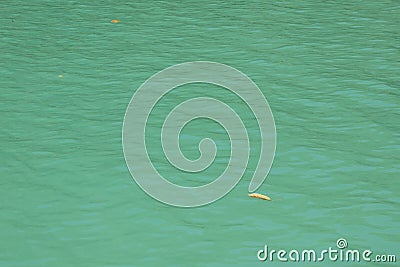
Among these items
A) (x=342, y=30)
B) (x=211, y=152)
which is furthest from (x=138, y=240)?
(x=342, y=30)

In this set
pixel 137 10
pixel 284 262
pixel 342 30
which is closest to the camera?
pixel 284 262

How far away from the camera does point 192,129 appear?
5.23m

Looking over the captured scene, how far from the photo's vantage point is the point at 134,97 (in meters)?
5.70

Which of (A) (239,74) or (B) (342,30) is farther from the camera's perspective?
(B) (342,30)

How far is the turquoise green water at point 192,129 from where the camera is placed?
402 centimetres

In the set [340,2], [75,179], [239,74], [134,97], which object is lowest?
[75,179]

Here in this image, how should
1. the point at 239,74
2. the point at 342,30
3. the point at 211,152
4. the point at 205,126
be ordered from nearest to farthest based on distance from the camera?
the point at 211,152 → the point at 205,126 → the point at 239,74 → the point at 342,30

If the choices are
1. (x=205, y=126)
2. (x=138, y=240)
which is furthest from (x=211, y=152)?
(x=138, y=240)

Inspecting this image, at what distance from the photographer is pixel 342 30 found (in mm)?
7152

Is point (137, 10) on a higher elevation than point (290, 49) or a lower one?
higher

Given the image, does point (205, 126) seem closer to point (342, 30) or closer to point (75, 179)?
point (75, 179)

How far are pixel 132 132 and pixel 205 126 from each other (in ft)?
1.54

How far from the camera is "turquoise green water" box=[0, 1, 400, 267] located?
158 inches

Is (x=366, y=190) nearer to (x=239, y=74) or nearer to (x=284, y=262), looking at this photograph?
(x=284, y=262)
